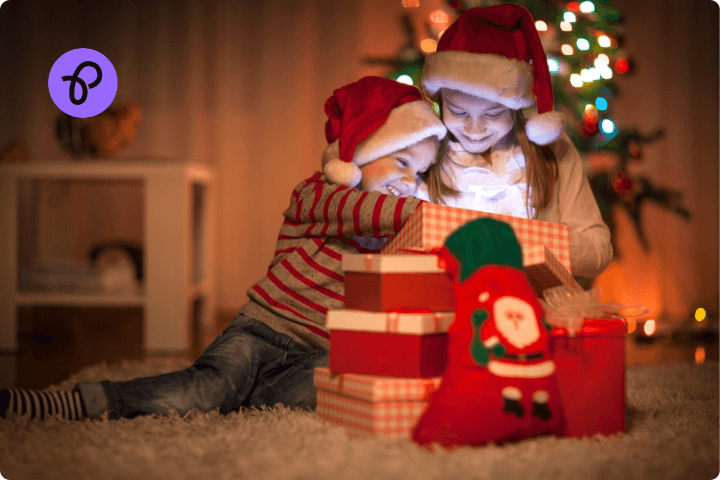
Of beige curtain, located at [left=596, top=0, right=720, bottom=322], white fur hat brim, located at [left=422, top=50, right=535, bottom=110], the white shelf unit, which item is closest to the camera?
white fur hat brim, located at [left=422, top=50, right=535, bottom=110]

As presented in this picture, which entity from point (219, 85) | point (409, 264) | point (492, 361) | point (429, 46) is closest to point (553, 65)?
point (429, 46)

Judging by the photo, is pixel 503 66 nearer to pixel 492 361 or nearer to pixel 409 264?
pixel 409 264

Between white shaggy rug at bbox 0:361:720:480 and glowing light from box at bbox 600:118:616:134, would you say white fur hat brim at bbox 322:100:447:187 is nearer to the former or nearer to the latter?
white shaggy rug at bbox 0:361:720:480

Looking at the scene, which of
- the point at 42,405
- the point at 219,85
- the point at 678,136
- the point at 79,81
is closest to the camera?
the point at 42,405

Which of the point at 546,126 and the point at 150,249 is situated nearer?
the point at 546,126

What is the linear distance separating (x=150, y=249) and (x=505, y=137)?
47.1 inches

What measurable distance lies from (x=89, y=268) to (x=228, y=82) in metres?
1.15

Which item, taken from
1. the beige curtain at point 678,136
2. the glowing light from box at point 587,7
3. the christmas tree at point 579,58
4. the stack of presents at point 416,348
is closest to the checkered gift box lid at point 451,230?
the stack of presents at point 416,348

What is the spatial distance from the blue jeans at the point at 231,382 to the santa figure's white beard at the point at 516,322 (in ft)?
1.27

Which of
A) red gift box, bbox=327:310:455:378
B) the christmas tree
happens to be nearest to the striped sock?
red gift box, bbox=327:310:455:378

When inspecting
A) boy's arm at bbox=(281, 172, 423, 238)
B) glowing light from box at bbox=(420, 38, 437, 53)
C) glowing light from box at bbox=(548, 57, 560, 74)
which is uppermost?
glowing light from box at bbox=(420, 38, 437, 53)

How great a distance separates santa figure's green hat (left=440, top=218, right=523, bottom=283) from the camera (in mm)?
740

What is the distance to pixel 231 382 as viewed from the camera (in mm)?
990

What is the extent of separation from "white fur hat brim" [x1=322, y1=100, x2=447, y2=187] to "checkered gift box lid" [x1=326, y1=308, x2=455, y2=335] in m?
0.30
